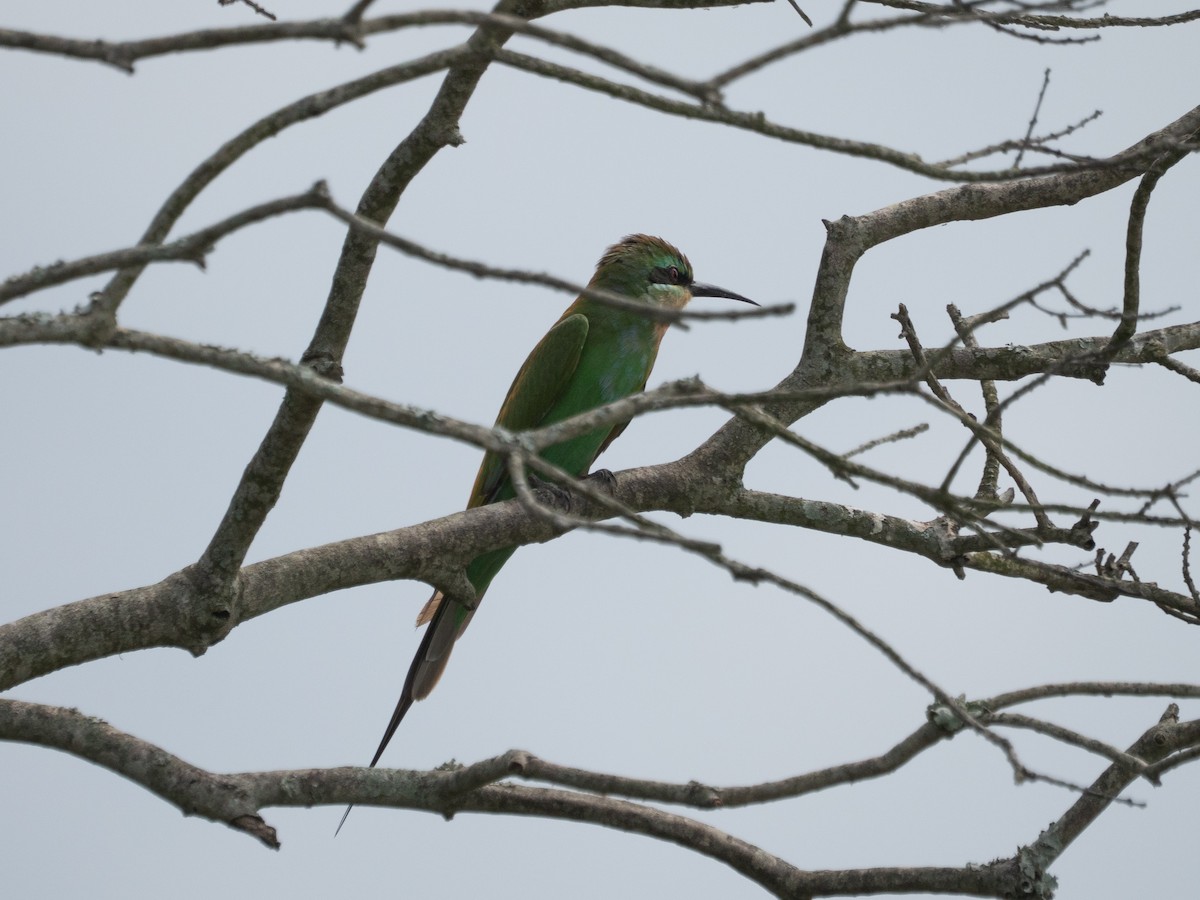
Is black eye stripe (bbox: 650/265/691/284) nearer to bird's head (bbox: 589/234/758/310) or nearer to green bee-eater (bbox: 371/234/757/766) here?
bird's head (bbox: 589/234/758/310)

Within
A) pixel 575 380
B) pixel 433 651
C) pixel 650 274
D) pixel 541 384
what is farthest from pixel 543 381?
pixel 433 651

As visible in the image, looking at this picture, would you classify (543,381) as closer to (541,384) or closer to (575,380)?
(541,384)

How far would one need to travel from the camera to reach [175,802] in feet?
8.96

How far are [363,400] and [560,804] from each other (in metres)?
1.29

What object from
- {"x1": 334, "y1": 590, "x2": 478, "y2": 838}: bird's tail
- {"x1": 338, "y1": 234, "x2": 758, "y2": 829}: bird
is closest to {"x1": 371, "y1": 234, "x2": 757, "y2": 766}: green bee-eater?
{"x1": 338, "y1": 234, "x2": 758, "y2": 829}: bird

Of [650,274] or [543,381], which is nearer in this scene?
[543,381]

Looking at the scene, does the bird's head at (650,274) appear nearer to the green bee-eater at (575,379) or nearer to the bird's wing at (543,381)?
the green bee-eater at (575,379)

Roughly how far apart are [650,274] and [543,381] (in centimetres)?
100

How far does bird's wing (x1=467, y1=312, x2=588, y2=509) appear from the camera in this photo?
17.8 ft

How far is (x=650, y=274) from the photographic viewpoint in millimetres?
6184

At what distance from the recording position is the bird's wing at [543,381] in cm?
544

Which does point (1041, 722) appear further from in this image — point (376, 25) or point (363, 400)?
point (376, 25)

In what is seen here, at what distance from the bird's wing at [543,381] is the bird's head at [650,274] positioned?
67cm

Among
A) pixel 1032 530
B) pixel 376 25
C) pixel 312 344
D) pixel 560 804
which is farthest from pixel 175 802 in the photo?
pixel 1032 530
